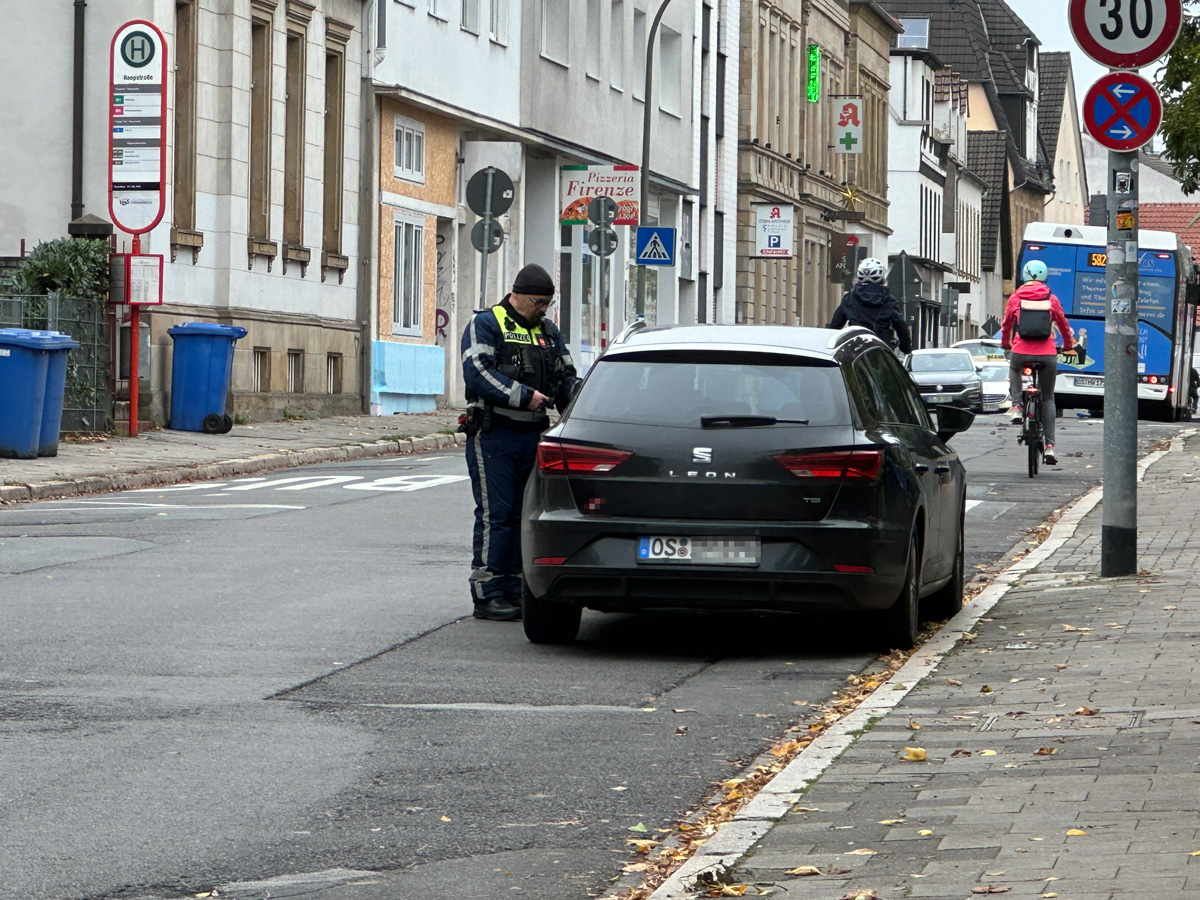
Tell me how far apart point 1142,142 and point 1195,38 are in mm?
18621

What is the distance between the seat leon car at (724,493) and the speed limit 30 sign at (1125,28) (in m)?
2.85

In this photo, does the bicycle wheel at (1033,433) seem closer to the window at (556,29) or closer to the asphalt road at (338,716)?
the asphalt road at (338,716)

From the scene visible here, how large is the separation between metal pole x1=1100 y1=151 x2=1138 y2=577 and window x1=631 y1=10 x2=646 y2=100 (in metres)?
35.7

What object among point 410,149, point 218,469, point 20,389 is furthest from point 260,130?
point 20,389

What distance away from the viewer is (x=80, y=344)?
23.6m

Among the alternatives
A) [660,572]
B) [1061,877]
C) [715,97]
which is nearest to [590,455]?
[660,572]

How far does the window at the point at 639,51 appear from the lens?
47406 millimetres

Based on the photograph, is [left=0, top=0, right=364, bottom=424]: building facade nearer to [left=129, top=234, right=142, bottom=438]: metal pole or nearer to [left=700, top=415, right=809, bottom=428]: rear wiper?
[left=129, top=234, right=142, bottom=438]: metal pole

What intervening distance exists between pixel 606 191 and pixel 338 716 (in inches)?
1191

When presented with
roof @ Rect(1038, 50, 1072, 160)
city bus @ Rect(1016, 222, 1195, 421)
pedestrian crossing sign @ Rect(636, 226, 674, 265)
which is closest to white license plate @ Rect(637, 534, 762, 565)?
pedestrian crossing sign @ Rect(636, 226, 674, 265)

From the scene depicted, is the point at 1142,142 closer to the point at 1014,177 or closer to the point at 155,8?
the point at 155,8

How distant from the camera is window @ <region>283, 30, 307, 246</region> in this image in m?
30.9

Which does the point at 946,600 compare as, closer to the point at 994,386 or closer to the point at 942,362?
the point at 942,362

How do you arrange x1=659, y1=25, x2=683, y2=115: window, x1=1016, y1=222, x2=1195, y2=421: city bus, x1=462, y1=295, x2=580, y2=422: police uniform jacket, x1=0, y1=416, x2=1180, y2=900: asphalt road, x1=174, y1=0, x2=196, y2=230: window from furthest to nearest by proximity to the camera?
x1=659, y1=25, x2=683, y2=115: window → x1=1016, y1=222, x2=1195, y2=421: city bus → x1=174, y1=0, x2=196, y2=230: window → x1=462, y1=295, x2=580, y2=422: police uniform jacket → x1=0, y1=416, x2=1180, y2=900: asphalt road
